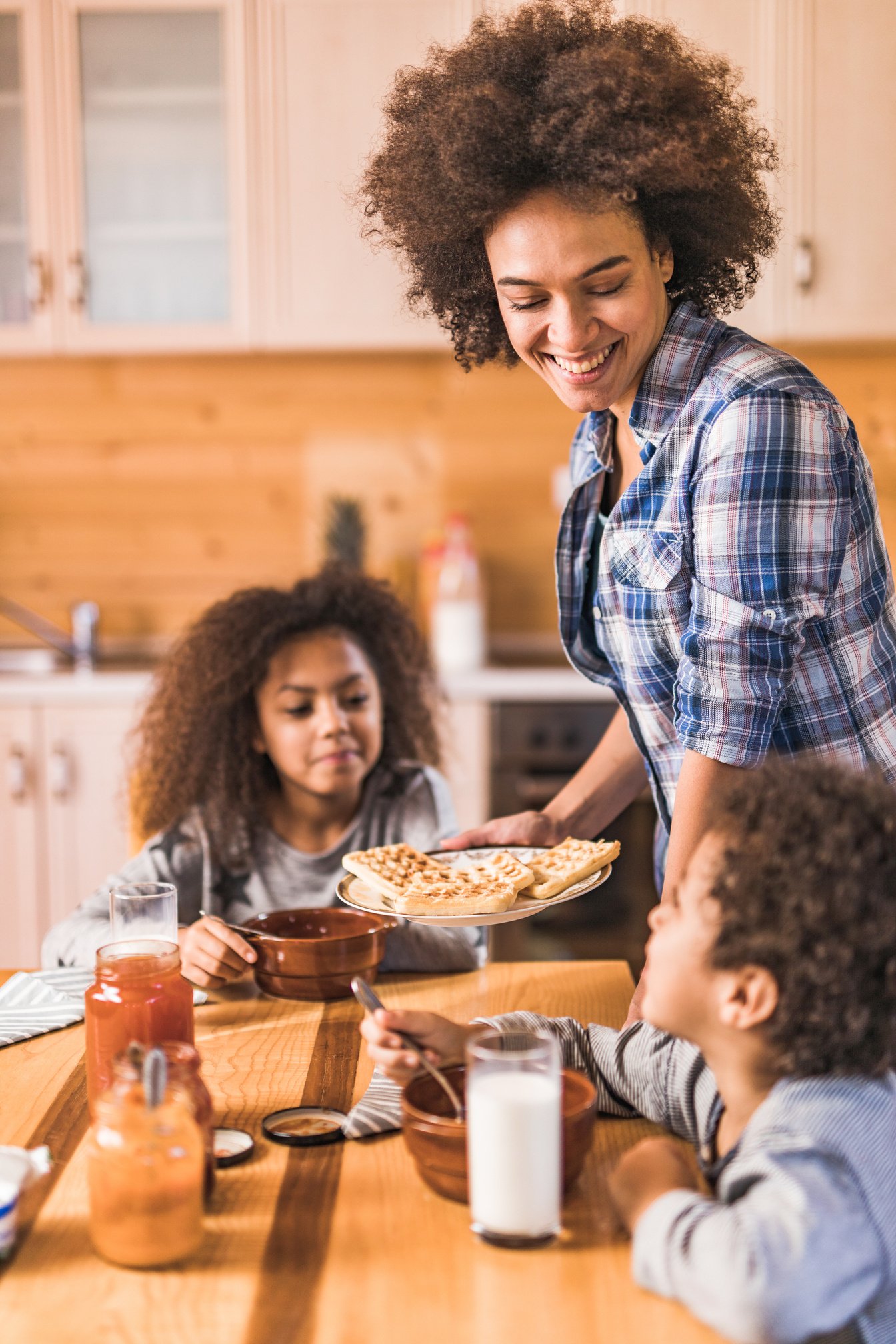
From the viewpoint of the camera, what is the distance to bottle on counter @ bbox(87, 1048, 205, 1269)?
33.9 inches

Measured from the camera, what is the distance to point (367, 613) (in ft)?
6.85

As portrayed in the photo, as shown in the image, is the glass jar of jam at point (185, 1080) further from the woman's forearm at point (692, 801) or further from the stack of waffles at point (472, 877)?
the woman's forearm at point (692, 801)

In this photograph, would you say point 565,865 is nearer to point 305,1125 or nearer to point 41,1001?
point 305,1125

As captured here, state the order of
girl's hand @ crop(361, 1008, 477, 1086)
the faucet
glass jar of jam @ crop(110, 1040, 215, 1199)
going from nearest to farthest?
glass jar of jam @ crop(110, 1040, 215, 1199)
girl's hand @ crop(361, 1008, 477, 1086)
the faucet

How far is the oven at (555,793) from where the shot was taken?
9.80 ft

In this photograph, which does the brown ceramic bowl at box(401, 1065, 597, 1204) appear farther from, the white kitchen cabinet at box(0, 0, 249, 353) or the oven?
the white kitchen cabinet at box(0, 0, 249, 353)

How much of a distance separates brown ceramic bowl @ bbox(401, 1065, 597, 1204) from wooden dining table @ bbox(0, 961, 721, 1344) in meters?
0.02

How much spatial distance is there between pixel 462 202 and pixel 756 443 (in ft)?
1.33

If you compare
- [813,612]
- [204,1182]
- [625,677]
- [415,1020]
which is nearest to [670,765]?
[625,677]

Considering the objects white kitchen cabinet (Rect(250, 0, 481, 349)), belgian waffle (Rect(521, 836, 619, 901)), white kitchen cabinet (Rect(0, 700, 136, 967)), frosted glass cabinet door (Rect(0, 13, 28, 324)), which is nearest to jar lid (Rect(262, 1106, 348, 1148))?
belgian waffle (Rect(521, 836, 619, 901))

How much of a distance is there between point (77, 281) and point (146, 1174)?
2.67m

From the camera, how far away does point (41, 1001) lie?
140cm

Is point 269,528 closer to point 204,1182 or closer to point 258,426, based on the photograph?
point 258,426

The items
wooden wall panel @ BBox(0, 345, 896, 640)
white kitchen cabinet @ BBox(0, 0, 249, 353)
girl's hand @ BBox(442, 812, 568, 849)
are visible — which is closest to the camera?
girl's hand @ BBox(442, 812, 568, 849)
